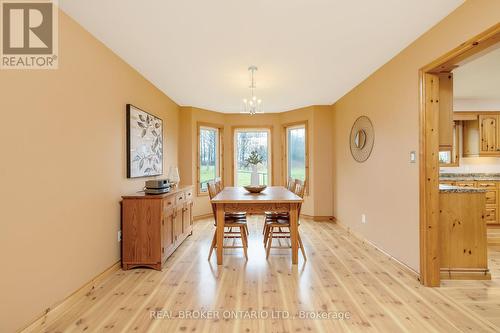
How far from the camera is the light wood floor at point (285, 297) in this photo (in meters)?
1.88

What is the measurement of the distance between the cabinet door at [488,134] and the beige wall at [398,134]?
2.74 meters

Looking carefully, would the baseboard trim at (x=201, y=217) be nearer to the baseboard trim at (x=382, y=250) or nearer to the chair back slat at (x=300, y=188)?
the chair back slat at (x=300, y=188)

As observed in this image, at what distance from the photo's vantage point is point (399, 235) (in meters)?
2.92

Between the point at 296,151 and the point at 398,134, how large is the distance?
304 cm

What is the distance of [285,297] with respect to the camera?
2268mm

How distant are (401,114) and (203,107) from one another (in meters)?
3.88

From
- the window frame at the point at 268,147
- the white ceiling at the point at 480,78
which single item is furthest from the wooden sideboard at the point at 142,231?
the white ceiling at the point at 480,78

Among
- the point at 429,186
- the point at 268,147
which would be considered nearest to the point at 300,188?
the point at 429,186

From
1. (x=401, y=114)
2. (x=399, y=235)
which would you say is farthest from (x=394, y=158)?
(x=399, y=235)

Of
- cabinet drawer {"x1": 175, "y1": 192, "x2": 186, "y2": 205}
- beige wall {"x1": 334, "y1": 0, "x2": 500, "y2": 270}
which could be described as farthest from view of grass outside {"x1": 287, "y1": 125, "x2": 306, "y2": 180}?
cabinet drawer {"x1": 175, "y1": 192, "x2": 186, "y2": 205}

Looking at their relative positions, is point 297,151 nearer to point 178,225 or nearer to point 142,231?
point 178,225

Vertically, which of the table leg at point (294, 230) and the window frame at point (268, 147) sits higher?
the window frame at point (268, 147)

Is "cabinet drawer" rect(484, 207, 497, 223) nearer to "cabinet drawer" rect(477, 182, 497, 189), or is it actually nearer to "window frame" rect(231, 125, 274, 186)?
"cabinet drawer" rect(477, 182, 497, 189)

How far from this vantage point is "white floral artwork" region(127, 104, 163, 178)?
315 centimetres
